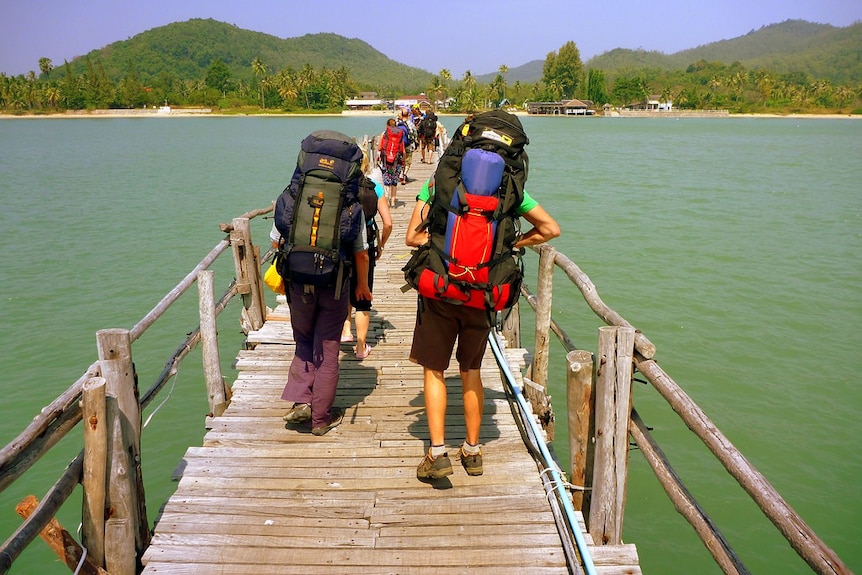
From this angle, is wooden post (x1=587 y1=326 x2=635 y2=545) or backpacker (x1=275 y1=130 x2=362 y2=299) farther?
backpacker (x1=275 y1=130 x2=362 y2=299)

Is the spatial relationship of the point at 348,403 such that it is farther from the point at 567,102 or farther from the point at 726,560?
the point at 567,102

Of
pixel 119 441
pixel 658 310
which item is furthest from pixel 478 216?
pixel 658 310

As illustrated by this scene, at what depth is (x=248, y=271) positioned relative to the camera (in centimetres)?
679

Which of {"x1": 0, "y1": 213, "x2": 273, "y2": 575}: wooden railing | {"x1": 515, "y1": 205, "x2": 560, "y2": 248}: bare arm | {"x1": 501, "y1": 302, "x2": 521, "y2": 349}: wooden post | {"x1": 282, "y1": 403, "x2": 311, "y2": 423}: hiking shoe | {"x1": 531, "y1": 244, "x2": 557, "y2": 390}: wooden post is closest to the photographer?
{"x1": 0, "y1": 213, "x2": 273, "y2": 575}: wooden railing

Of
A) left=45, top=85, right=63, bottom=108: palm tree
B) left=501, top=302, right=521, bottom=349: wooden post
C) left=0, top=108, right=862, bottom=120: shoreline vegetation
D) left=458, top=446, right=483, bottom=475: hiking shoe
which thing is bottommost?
left=501, top=302, right=521, bottom=349: wooden post

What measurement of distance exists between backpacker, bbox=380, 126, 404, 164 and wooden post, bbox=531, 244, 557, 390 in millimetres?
7527

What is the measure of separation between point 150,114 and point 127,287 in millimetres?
132839

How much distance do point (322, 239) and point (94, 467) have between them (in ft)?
5.78

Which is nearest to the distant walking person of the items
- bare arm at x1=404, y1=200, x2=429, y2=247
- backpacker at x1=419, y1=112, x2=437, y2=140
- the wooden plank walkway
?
backpacker at x1=419, y1=112, x2=437, y2=140

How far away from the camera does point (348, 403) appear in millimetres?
5199

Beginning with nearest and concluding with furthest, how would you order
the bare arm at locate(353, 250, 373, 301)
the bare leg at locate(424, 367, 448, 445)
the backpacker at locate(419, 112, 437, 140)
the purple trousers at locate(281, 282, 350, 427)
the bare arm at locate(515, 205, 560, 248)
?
the bare arm at locate(515, 205, 560, 248) < the bare leg at locate(424, 367, 448, 445) < the purple trousers at locate(281, 282, 350, 427) < the bare arm at locate(353, 250, 373, 301) < the backpacker at locate(419, 112, 437, 140)

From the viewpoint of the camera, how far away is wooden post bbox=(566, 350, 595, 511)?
3.91 m

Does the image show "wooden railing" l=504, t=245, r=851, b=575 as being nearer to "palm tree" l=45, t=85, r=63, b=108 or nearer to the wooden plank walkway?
the wooden plank walkway

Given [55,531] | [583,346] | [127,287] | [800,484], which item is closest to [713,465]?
[800,484]
